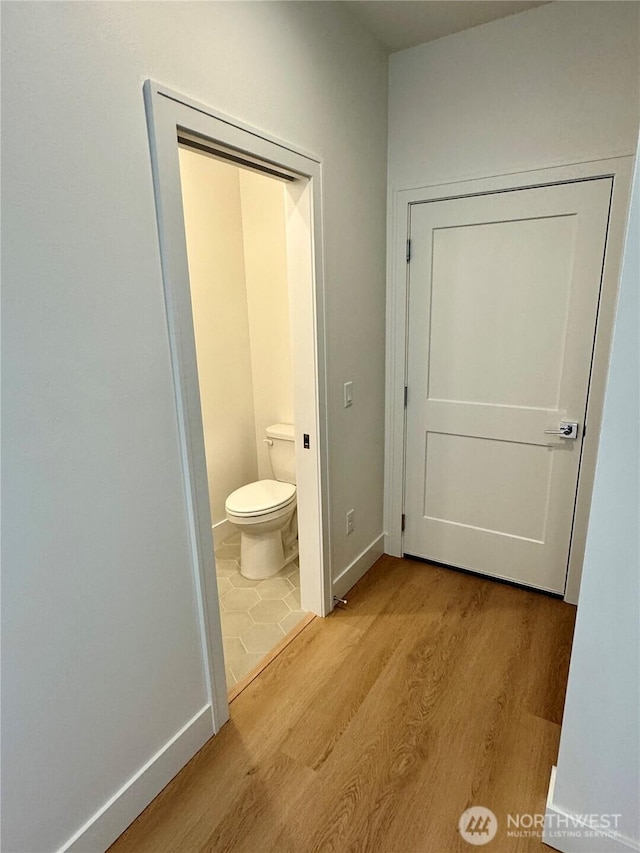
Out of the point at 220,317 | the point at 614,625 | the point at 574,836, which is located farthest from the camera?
the point at 220,317

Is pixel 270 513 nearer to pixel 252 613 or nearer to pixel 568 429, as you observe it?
pixel 252 613

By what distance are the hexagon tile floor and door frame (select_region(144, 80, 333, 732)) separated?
0.17 m

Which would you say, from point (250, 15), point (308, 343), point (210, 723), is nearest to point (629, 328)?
point (308, 343)

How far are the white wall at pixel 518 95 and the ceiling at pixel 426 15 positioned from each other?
4 cm

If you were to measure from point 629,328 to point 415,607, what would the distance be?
176 cm

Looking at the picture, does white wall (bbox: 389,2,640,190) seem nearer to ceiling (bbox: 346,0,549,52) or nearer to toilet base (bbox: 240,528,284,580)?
ceiling (bbox: 346,0,549,52)

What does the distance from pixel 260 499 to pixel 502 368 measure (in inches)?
56.0

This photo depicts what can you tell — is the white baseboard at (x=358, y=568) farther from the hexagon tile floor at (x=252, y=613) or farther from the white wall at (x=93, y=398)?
the white wall at (x=93, y=398)

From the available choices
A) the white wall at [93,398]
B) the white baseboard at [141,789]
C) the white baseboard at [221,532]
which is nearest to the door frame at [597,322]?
the white wall at [93,398]

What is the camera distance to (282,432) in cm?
284

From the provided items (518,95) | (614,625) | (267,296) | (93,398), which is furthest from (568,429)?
(93,398)

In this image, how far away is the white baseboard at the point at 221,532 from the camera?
9.92ft

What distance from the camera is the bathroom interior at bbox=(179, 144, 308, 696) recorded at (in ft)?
8.22

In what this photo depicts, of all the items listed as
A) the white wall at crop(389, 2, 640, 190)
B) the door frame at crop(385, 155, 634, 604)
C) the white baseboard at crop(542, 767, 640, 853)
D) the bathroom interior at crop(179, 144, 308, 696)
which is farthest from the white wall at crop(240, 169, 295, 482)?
the white baseboard at crop(542, 767, 640, 853)
